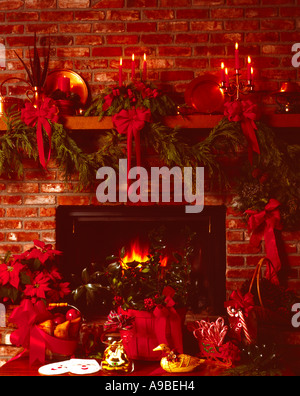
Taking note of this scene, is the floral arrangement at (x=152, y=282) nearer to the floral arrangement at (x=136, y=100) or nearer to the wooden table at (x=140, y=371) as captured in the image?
the wooden table at (x=140, y=371)

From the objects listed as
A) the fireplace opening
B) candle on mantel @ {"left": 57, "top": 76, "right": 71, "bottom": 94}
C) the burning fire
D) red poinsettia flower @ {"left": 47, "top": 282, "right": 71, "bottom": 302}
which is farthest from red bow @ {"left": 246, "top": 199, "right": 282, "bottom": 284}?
candle on mantel @ {"left": 57, "top": 76, "right": 71, "bottom": 94}

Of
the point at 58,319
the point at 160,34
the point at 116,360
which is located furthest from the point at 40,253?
the point at 160,34

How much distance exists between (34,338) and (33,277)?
318 millimetres

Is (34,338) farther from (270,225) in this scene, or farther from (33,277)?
(270,225)

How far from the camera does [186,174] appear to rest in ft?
7.34

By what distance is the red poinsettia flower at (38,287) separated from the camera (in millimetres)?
2021

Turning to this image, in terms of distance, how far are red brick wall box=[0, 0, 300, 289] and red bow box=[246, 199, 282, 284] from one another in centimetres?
10

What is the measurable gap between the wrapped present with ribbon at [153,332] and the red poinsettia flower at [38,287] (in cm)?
40

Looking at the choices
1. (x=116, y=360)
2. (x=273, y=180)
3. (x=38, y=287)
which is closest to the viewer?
(x=116, y=360)

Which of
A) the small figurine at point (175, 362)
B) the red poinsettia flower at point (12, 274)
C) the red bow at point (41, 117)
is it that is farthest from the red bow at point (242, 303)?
the red bow at point (41, 117)

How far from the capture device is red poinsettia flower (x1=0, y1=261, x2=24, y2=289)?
2.07 meters

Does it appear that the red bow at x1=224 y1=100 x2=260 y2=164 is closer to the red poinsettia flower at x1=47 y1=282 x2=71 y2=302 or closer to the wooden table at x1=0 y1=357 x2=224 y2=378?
the wooden table at x1=0 y1=357 x2=224 y2=378

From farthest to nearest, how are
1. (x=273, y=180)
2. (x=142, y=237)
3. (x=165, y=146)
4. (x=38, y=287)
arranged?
(x=142, y=237)
(x=273, y=180)
(x=165, y=146)
(x=38, y=287)

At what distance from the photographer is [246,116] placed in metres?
2.09
